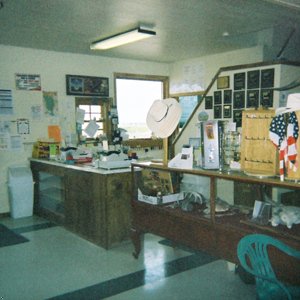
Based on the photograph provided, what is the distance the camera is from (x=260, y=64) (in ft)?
18.8

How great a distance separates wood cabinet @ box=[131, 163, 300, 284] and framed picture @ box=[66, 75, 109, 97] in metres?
3.38

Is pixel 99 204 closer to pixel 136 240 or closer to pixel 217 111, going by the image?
pixel 136 240

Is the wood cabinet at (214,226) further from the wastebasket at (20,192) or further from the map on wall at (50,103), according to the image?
the map on wall at (50,103)

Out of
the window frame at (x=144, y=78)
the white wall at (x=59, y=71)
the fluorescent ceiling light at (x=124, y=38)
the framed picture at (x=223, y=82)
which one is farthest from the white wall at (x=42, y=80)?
the framed picture at (x=223, y=82)

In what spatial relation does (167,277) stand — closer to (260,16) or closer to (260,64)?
(260,16)

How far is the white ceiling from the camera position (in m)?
4.06

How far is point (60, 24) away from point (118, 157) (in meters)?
1.90

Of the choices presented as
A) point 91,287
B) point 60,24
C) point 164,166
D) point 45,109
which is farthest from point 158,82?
point 91,287

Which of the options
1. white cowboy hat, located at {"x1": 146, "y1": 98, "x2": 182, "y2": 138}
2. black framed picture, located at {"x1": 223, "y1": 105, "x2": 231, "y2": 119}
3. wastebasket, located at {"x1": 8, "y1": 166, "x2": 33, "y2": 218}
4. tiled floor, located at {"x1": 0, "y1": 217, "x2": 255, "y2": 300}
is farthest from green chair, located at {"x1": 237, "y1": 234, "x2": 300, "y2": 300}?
wastebasket, located at {"x1": 8, "y1": 166, "x2": 33, "y2": 218}

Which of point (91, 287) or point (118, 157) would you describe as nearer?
point (91, 287)

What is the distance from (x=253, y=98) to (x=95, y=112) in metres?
3.01

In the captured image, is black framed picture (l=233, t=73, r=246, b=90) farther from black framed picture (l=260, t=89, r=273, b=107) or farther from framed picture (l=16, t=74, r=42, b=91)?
framed picture (l=16, t=74, r=42, b=91)

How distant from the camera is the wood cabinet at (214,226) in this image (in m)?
2.53

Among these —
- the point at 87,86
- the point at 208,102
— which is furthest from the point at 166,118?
the point at 87,86
